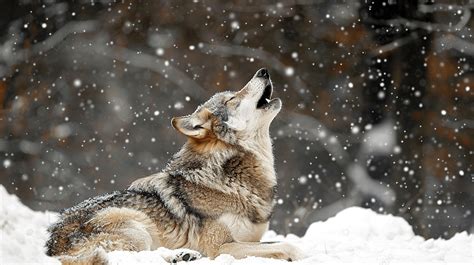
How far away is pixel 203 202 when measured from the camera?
5238mm

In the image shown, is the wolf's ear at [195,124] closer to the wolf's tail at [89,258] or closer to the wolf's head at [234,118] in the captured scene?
the wolf's head at [234,118]

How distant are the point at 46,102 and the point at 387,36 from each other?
834cm

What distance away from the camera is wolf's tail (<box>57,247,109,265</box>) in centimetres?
425

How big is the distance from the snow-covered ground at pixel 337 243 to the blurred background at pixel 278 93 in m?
7.10

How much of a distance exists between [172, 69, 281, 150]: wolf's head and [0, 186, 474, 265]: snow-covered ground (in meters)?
1.04

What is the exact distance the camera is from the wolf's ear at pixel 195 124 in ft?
18.1

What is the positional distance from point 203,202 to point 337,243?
137 cm

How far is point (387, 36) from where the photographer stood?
635 inches

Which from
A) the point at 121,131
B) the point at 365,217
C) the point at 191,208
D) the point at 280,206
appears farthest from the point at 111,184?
the point at 191,208

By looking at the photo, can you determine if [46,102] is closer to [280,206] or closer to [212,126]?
[280,206]

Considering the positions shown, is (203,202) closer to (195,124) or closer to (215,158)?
(215,158)

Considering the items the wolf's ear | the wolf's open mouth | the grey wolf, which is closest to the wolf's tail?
the grey wolf

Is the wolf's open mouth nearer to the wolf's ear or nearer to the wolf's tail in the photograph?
the wolf's ear

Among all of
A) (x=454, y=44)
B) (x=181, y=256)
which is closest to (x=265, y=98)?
(x=181, y=256)
